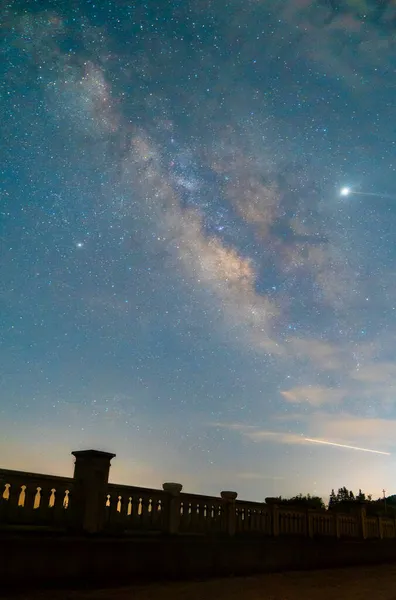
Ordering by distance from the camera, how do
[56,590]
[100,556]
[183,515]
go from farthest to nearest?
[183,515] → [100,556] → [56,590]

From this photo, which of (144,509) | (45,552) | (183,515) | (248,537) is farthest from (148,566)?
(248,537)

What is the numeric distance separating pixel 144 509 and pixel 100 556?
2118mm

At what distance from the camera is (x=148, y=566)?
11.2 m

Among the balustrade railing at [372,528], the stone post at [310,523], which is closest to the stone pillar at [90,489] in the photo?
the stone post at [310,523]

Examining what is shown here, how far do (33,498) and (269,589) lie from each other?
6.35 m

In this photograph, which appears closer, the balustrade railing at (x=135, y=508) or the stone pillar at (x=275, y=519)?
the balustrade railing at (x=135, y=508)

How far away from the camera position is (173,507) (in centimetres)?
1268

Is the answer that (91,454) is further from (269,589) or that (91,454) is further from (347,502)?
(347,502)

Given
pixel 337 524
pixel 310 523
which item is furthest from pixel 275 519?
pixel 337 524

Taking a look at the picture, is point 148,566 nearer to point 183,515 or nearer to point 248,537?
point 183,515

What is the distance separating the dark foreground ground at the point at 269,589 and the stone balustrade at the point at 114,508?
1.42 m

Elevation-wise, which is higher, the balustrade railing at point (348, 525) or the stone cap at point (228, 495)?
the stone cap at point (228, 495)

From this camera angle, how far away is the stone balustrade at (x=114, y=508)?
30.9ft

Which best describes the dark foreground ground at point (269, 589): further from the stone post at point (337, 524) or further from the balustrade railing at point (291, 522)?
the stone post at point (337, 524)
